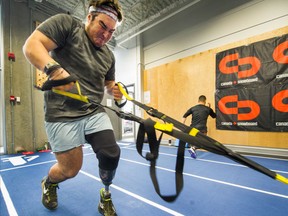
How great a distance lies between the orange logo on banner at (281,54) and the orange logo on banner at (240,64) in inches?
14.4

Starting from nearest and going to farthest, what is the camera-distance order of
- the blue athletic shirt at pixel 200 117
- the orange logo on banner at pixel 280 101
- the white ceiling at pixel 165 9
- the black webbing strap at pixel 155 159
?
the black webbing strap at pixel 155 159
the orange logo on banner at pixel 280 101
the blue athletic shirt at pixel 200 117
the white ceiling at pixel 165 9

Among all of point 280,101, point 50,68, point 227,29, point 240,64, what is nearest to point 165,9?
point 227,29

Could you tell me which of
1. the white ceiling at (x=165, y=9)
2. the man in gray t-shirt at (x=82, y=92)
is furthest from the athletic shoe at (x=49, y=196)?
the white ceiling at (x=165, y=9)

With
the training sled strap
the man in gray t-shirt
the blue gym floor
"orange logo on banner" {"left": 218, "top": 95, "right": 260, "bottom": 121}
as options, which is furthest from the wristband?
"orange logo on banner" {"left": 218, "top": 95, "right": 260, "bottom": 121}

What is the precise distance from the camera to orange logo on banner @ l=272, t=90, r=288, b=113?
3.96 m

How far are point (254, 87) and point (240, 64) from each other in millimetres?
750

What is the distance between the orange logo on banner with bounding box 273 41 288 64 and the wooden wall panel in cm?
33

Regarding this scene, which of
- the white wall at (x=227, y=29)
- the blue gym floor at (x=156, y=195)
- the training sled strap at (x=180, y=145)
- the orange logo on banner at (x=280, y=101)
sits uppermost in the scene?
the white wall at (x=227, y=29)

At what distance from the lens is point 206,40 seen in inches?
216

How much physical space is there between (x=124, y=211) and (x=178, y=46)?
5837 mm

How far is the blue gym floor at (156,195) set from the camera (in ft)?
5.75

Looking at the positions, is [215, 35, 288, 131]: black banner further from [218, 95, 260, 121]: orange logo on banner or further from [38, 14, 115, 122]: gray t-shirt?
[38, 14, 115, 122]: gray t-shirt

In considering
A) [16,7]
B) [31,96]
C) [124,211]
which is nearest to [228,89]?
[124,211]

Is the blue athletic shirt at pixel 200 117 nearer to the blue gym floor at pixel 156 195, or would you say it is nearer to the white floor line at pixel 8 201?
the blue gym floor at pixel 156 195
